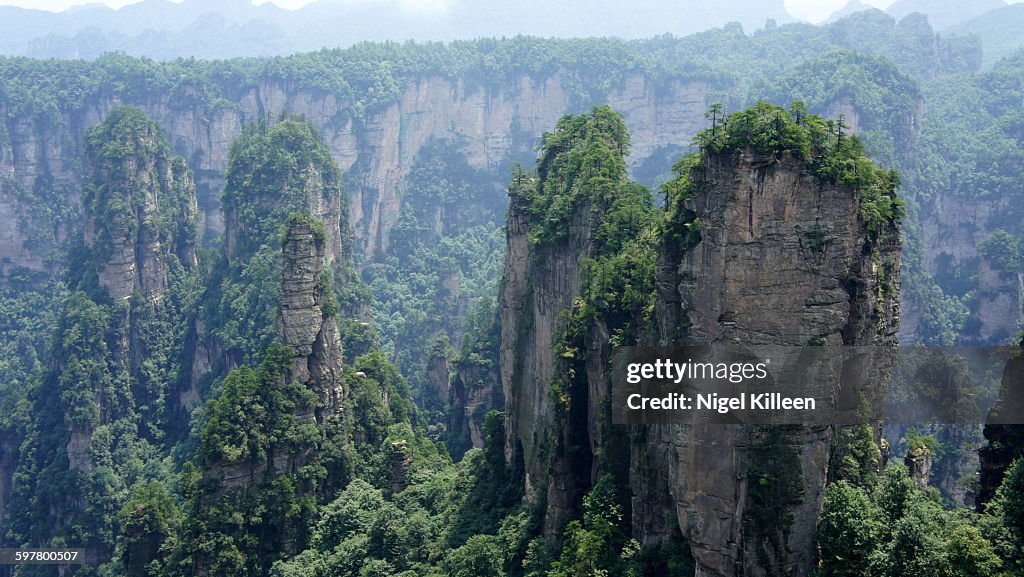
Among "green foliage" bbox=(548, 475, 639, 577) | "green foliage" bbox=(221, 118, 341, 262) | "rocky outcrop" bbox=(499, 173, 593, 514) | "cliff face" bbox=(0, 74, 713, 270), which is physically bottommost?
"green foliage" bbox=(548, 475, 639, 577)

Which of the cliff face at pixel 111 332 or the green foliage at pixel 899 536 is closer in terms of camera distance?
the green foliage at pixel 899 536

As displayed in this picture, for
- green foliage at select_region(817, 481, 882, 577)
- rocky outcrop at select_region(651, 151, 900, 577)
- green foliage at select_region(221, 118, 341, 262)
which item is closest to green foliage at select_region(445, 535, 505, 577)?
rocky outcrop at select_region(651, 151, 900, 577)

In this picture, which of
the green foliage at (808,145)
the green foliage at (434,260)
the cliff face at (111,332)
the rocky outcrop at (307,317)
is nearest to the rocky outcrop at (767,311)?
the green foliage at (808,145)

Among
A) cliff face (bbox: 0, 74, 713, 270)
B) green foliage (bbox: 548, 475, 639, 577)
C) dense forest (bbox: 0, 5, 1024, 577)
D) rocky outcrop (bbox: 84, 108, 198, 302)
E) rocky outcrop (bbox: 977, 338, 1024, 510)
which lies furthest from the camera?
cliff face (bbox: 0, 74, 713, 270)

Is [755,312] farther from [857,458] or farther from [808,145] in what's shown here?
[857,458]

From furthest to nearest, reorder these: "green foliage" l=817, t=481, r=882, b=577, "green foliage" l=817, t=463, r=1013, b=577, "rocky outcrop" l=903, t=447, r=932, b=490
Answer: "rocky outcrop" l=903, t=447, r=932, b=490, "green foliage" l=817, t=481, r=882, b=577, "green foliage" l=817, t=463, r=1013, b=577

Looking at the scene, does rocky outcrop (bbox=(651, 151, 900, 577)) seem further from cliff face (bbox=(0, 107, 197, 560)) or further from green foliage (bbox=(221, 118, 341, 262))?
green foliage (bbox=(221, 118, 341, 262))

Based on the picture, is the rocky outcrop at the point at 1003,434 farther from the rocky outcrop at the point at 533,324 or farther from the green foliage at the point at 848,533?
the rocky outcrop at the point at 533,324

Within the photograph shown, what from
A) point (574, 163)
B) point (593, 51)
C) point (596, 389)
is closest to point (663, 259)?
point (596, 389)
